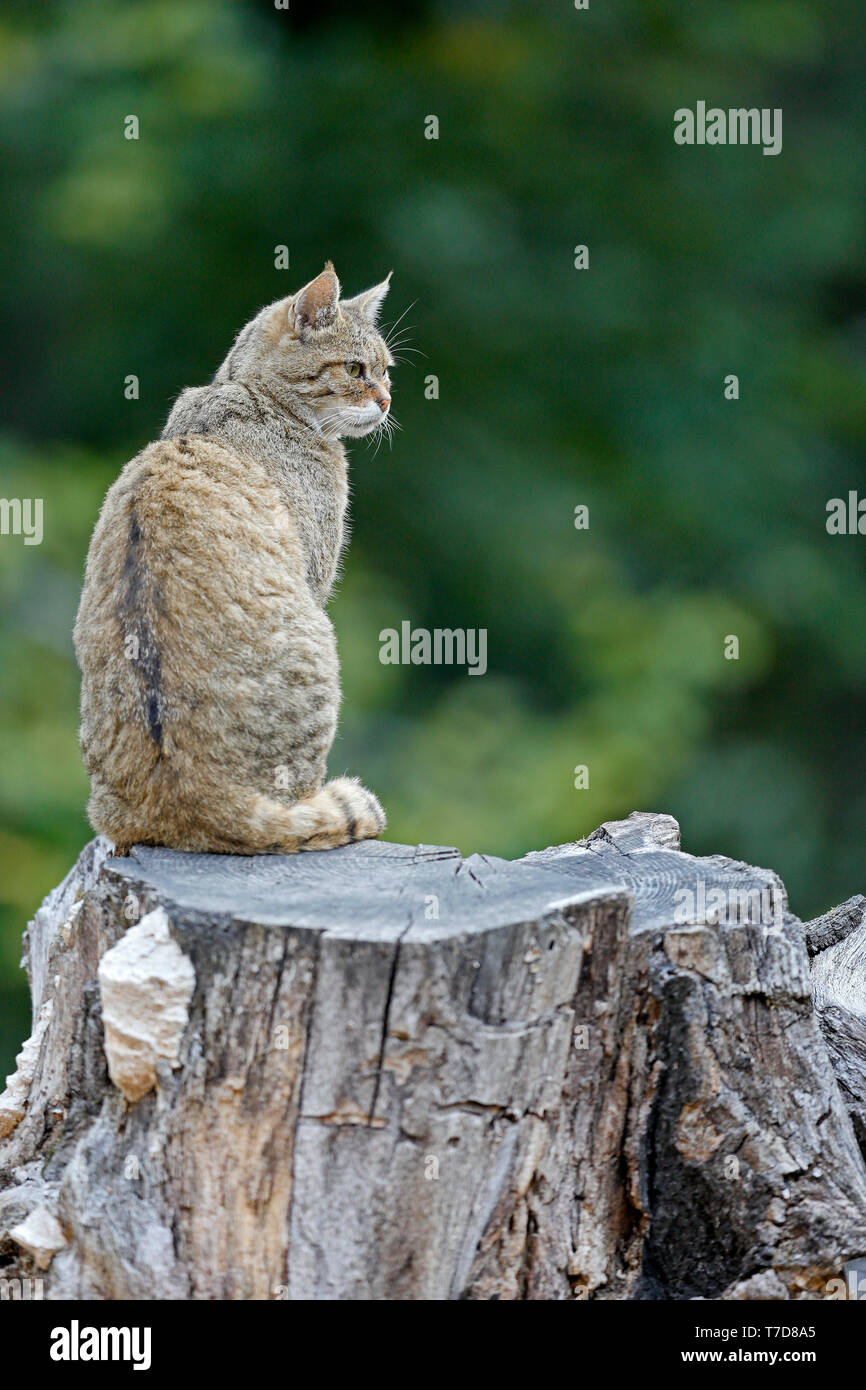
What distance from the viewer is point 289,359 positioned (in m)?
4.80

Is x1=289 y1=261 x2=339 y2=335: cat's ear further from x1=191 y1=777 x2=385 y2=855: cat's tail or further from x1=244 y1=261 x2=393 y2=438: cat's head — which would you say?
x1=191 y1=777 x2=385 y2=855: cat's tail

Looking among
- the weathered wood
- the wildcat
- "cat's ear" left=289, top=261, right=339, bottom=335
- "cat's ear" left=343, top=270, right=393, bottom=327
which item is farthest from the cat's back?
the weathered wood

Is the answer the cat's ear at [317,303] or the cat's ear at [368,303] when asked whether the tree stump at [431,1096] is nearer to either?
the cat's ear at [317,303]

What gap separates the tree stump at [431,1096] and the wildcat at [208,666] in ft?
0.81

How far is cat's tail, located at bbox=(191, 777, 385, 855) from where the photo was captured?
12.5ft

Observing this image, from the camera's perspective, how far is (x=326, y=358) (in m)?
4.81

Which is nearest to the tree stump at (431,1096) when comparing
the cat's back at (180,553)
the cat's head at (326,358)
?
the cat's back at (180,553)

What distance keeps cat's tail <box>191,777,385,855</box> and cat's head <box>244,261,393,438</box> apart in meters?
1.45

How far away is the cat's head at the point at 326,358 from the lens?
4.79m

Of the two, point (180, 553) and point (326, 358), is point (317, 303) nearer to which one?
point (326, 358)

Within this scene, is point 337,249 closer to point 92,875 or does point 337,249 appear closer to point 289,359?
point 289,359

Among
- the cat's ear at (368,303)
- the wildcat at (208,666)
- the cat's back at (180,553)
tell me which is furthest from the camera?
the cat's ear at (368,303)

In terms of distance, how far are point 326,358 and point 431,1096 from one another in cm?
264

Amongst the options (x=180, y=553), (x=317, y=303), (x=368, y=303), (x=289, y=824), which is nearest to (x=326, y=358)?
(x=317, y=303)
